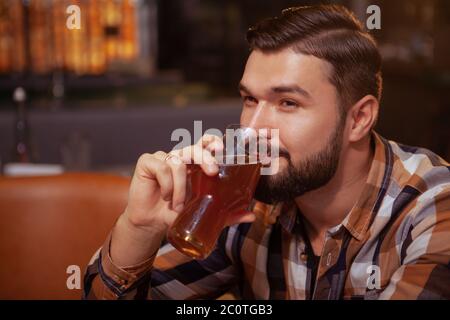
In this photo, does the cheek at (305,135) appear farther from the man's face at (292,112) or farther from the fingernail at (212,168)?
the fingernail at (212,168)

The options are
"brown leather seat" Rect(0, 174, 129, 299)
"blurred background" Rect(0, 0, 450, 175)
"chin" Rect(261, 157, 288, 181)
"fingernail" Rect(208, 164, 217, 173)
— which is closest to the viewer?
"fingernail" Rect(208, 164, 217, 173)

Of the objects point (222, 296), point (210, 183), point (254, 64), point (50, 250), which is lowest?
point (222, 296)

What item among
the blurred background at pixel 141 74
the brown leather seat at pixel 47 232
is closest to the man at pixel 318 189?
the brown leather seat at pixel 47 232

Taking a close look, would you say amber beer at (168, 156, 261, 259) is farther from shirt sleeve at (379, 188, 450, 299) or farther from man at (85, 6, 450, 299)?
shirt sleeve at (379, 188, 450, 299)

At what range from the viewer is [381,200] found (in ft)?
3.39

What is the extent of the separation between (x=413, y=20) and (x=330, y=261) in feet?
4.49

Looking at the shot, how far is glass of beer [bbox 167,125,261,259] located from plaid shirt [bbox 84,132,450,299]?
0.71 feet

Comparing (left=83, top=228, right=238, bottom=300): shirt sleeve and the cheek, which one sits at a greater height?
the cheek

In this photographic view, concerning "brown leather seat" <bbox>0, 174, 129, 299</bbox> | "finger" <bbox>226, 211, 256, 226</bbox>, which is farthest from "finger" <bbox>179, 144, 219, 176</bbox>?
"brown leather seat" <bbox>0, 174, 129, 299</bbox>

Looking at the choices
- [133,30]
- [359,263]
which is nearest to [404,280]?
[359,263]

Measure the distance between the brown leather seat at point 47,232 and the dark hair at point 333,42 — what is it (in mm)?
454

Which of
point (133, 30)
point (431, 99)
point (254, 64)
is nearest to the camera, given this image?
point (254, 64)

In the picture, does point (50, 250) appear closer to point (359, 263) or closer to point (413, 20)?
point (359, 263)

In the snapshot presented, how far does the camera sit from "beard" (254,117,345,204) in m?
0.95
